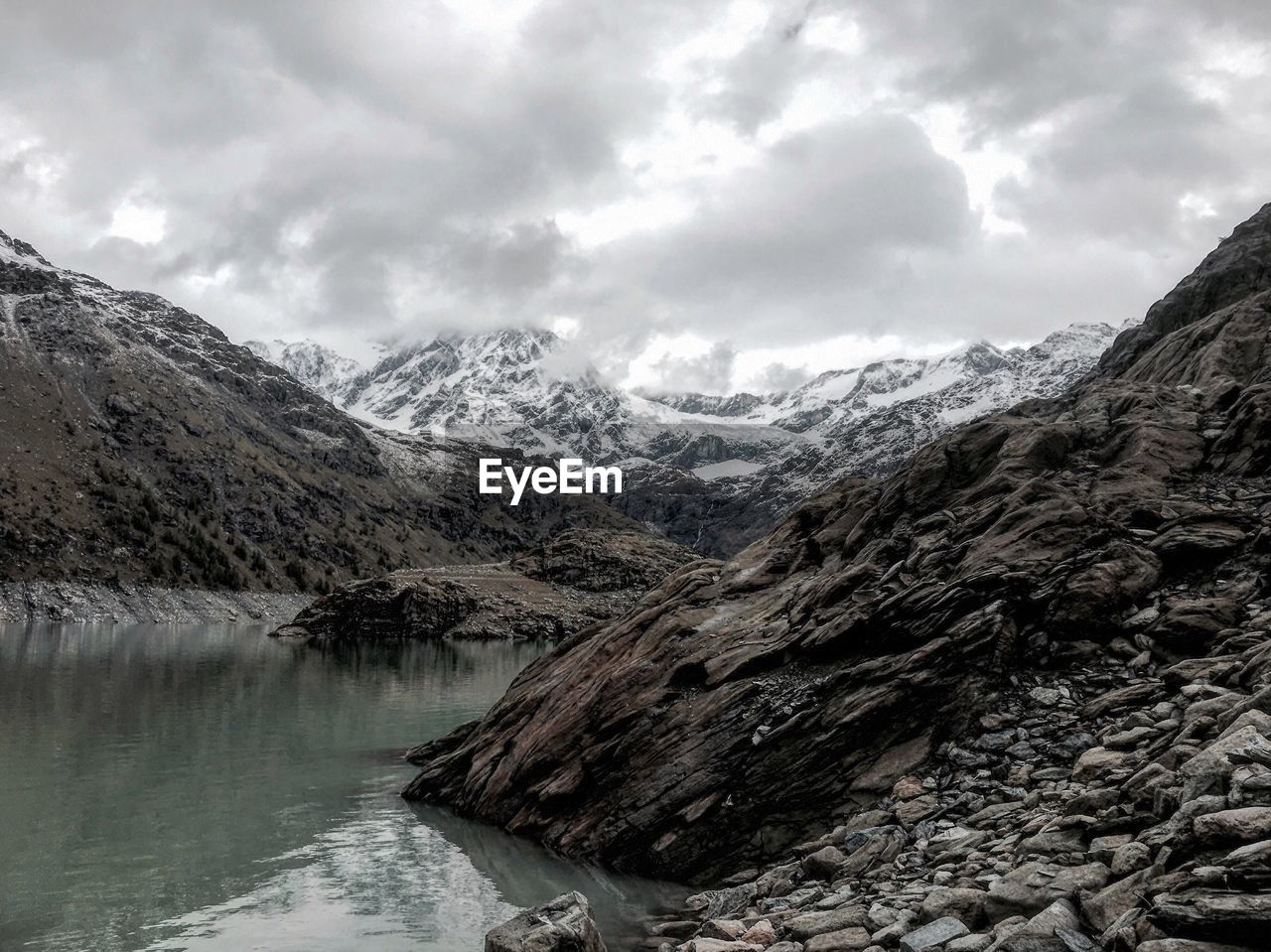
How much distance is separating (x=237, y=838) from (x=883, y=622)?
2765cm

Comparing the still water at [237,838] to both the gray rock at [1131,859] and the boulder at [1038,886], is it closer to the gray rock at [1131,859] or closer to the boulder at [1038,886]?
the boulder at [1038,886]

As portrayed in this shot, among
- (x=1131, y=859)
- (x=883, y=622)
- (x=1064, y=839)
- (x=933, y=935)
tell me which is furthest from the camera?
(x=883, y=622)

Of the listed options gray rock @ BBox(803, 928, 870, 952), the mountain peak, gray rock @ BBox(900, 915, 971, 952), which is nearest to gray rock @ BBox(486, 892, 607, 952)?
gray rock @ BBox(803, 928, 870, 952)

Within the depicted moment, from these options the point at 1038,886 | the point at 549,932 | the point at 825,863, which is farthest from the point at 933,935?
the point at 825,863

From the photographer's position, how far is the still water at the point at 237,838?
86.4 feet

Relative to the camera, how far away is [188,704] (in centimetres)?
7419

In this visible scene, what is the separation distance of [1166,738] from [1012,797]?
450 centimetres

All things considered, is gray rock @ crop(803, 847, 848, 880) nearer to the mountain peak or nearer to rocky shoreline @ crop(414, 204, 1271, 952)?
rocky shoreline @ crop(414, 204, 1271, 952)

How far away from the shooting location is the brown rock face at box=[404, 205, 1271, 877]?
27.4 meters

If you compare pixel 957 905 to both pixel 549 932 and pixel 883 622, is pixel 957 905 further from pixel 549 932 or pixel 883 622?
pixel 883 622

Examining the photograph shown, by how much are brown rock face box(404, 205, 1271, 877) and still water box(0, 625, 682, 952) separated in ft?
10.0

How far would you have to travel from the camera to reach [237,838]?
36.3 m

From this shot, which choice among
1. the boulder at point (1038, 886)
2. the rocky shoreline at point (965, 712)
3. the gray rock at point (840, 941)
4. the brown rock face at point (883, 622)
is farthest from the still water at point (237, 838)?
the boulder at point (1038, 886)

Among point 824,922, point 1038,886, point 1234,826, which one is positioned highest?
point 1234,826
